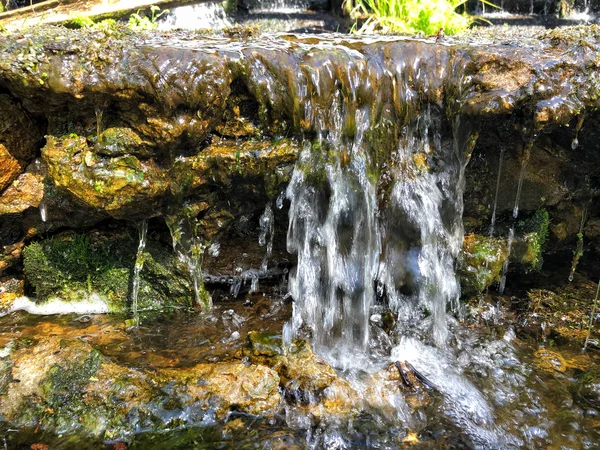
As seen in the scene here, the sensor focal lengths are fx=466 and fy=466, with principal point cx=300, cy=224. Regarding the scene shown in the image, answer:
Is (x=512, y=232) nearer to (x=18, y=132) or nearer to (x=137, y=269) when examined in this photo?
(x=137, y=269)

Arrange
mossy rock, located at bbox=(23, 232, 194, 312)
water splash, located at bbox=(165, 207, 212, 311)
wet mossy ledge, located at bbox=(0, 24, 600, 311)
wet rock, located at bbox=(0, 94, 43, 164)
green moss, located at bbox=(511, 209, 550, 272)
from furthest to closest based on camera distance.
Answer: green moss, located at bbox=(511, 209, 550, 272), mossy rock, located at bbox=(23, 232, 194, 312), water splash, located at bbox=(165, 207, 212, 311), wet rock, located at bbox=(0, 94, 43, 164), wet mossy ledge, located at bbox=(0, 24, 600, 311)

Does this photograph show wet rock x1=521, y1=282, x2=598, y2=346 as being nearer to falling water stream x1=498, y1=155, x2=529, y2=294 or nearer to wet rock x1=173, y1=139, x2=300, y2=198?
falling water stream x1=498, y1=155, x2=529, y2=294

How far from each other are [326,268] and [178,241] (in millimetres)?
1373

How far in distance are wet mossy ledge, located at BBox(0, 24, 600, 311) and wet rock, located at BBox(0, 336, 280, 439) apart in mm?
1119

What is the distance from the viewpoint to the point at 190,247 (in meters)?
4.21

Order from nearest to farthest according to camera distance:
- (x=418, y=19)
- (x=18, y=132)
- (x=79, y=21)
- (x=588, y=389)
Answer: (x=588, y=389), (x=18, y=132), (x=79, y=21), (x=418, y=19)

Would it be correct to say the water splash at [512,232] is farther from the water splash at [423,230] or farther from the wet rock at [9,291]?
the wet rock at [9,291]

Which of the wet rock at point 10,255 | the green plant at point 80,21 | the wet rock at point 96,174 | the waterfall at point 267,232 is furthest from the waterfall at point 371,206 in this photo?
the green plant at point 80,21

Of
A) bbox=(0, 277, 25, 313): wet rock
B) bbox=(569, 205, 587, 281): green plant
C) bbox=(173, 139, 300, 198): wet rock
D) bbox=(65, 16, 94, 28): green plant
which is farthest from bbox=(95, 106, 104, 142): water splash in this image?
bbox=(569, 205, 587, 281): green plant

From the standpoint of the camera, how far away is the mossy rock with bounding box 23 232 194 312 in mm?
4258

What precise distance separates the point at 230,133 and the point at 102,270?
1823 mm

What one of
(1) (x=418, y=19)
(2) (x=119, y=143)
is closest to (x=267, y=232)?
(2) (x=119, y=143)

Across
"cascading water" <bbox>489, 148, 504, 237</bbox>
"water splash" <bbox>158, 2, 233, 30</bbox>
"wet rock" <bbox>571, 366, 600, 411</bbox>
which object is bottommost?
"wet rock" <bbox>571, 366, 600, 411</bbox>

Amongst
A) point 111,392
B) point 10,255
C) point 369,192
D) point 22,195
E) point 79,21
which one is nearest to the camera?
point 111,392
